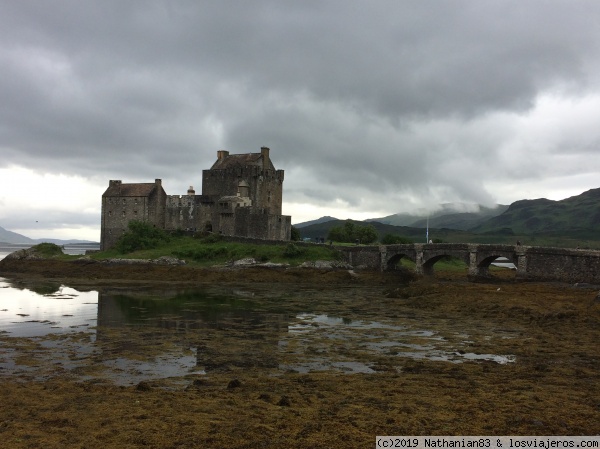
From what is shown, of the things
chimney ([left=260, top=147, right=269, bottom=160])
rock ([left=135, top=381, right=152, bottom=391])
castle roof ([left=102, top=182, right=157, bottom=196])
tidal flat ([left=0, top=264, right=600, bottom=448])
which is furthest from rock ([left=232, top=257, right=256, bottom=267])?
rock ([left=135, top=381, right=152, bottom=391])

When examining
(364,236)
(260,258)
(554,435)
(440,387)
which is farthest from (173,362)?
(364,236)

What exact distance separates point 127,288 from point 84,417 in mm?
37813

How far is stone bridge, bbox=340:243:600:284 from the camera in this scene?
1646 inches

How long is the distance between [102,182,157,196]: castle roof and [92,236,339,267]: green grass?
13578 mm

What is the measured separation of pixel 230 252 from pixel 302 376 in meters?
49.7

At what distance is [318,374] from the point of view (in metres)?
16.0

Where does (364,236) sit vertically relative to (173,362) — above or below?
above

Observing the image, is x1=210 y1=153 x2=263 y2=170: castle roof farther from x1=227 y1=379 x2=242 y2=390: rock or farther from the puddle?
x1=227 y1=379 x2=242 y2=390: rock

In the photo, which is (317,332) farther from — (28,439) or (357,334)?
(28,439)

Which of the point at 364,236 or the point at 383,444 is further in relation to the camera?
the point at 364,236

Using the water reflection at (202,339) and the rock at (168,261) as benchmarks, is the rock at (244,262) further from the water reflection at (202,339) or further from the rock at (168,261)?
the water reflection at (202,339)

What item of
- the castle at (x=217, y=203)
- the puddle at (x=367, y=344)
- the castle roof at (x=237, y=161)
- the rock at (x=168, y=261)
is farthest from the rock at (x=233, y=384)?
the castle roof at (x=237, y=161)

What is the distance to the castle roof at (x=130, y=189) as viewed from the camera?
80625 millimetres

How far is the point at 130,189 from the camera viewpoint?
8188 centimetres
